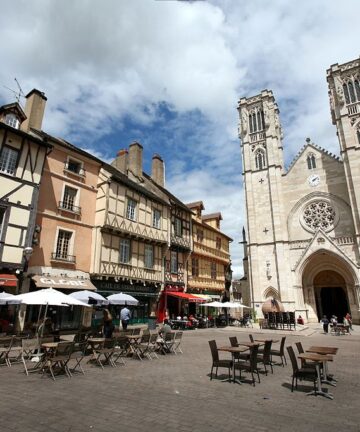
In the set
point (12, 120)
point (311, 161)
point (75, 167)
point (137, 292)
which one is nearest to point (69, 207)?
point (75, 167)

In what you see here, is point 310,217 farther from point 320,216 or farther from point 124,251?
point 124,251

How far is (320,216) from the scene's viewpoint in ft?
97.3

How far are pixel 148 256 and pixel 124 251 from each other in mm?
2519

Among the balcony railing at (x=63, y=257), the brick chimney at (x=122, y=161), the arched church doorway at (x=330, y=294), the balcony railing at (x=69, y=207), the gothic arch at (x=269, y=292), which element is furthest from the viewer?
the arched church doorway at (x=330, y=294)

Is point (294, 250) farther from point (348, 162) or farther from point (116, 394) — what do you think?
point (116, 394)

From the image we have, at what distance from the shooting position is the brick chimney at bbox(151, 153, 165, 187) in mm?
27234

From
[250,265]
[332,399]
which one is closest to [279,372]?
[332,399]

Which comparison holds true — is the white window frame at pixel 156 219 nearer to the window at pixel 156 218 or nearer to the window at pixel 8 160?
the window at pixel 156 218

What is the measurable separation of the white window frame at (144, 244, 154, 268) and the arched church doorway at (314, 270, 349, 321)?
60.9 ft

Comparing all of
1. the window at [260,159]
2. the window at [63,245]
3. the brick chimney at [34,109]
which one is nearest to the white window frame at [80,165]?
the brick chimney at [34,109]

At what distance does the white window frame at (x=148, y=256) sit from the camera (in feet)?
66.6

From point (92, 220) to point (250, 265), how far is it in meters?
18.8

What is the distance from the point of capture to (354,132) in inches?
1131

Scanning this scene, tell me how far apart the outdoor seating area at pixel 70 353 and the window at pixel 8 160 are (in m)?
7.63
